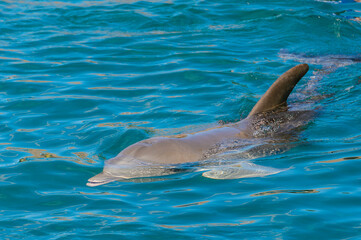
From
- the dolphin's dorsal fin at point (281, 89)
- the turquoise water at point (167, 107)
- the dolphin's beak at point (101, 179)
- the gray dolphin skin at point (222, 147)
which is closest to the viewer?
the turquoise water at point (167, 107)

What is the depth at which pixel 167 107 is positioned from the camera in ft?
28.6

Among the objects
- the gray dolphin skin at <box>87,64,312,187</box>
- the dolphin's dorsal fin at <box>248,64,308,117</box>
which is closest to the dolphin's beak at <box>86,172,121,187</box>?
the gray dolphin skin at <box>87,64,312,187</box>

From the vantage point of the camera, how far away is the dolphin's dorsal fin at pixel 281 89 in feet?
23.1

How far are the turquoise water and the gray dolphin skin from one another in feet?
0.45

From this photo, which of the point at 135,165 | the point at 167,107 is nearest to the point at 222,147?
the point at 135,165

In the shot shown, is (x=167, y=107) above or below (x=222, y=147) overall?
above

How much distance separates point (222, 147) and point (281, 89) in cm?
120

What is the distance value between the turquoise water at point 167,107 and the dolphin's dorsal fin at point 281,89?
55 cm

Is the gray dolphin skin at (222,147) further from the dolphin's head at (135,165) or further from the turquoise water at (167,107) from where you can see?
the turquoise water at (167,107)

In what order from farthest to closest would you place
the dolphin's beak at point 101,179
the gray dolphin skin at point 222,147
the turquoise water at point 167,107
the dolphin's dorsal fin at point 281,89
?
the dolphin's dorsal fin at point 281,89 < the gray dolphin skin at point 222,147 < the dolphin's beak at point 101,179 < the turquoise water at point 167,107

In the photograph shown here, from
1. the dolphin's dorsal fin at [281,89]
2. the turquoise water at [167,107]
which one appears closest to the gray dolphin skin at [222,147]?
the dolphin's dorsal fin at [281,89]

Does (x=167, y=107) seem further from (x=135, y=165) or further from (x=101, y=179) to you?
(x=101, y=179)

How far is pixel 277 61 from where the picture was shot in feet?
35.5

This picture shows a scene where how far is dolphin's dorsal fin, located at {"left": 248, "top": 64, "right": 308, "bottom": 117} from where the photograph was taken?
7047mm
